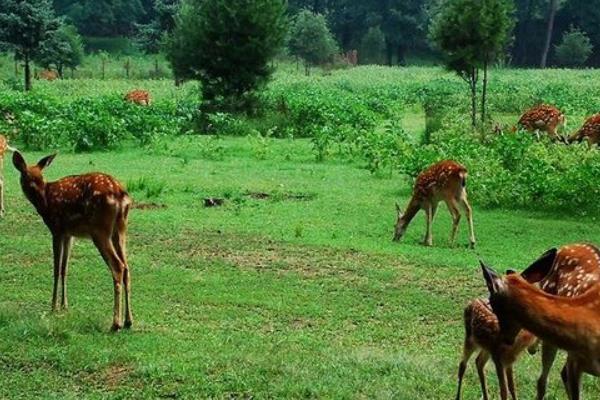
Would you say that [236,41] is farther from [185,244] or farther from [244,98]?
[185,244]

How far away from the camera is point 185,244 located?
1159 centimetres

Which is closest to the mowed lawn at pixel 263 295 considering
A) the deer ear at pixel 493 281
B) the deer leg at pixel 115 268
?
the deer leg at pixel 115 268

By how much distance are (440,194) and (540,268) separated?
7003 millimetres

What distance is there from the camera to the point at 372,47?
2960 inches

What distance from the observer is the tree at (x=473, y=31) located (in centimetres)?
2020

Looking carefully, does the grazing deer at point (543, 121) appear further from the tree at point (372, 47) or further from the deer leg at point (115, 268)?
the tree at point (372, 47)

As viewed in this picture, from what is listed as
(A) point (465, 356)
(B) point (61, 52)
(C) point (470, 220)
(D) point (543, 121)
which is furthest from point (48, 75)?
(A) point (465, 356)

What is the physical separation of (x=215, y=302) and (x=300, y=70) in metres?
52.1

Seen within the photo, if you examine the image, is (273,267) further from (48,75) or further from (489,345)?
(48,75)

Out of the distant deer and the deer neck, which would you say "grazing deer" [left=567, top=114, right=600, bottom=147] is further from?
the distant deer

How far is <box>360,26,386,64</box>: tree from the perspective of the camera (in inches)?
2948

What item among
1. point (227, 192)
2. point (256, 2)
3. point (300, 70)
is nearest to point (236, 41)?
point (256, 2)

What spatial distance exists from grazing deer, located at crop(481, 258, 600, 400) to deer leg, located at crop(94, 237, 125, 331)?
4.14 meters

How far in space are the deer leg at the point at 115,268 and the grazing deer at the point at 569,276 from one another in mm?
3802
